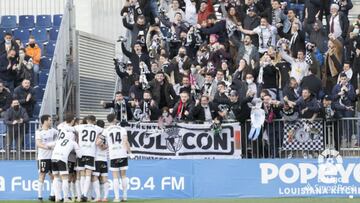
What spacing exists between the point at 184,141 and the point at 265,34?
414cm

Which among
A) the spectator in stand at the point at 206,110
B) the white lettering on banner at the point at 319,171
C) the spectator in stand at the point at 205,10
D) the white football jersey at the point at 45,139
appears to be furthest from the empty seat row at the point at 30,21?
the white lettering on banner at the point at 319,171

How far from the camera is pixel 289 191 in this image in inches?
1016

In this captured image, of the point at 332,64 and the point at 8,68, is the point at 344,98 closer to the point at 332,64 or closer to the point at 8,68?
the point at 332,64

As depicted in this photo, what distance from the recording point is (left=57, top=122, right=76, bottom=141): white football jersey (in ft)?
79.8

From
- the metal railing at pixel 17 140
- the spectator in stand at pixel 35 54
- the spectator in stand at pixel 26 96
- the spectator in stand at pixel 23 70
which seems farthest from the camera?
the spectator in stand at pixel 35 54

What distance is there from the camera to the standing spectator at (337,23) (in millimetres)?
28516

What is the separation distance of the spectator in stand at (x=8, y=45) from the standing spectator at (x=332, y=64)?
8858 millimetres

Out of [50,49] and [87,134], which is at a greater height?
[50,49]

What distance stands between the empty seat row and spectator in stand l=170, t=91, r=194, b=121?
7082 mm

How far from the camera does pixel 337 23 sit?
28.6 m

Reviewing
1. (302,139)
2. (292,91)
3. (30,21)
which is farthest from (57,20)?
(302,139)

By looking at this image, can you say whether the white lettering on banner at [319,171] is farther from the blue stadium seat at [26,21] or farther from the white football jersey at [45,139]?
the blue stadium seat at [26,21]

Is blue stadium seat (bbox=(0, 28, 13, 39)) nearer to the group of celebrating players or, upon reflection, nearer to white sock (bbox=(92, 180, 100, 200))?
the group of celebrating players

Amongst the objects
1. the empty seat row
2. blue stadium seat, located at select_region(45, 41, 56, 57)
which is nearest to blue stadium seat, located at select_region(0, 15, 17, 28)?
the empty seat row
